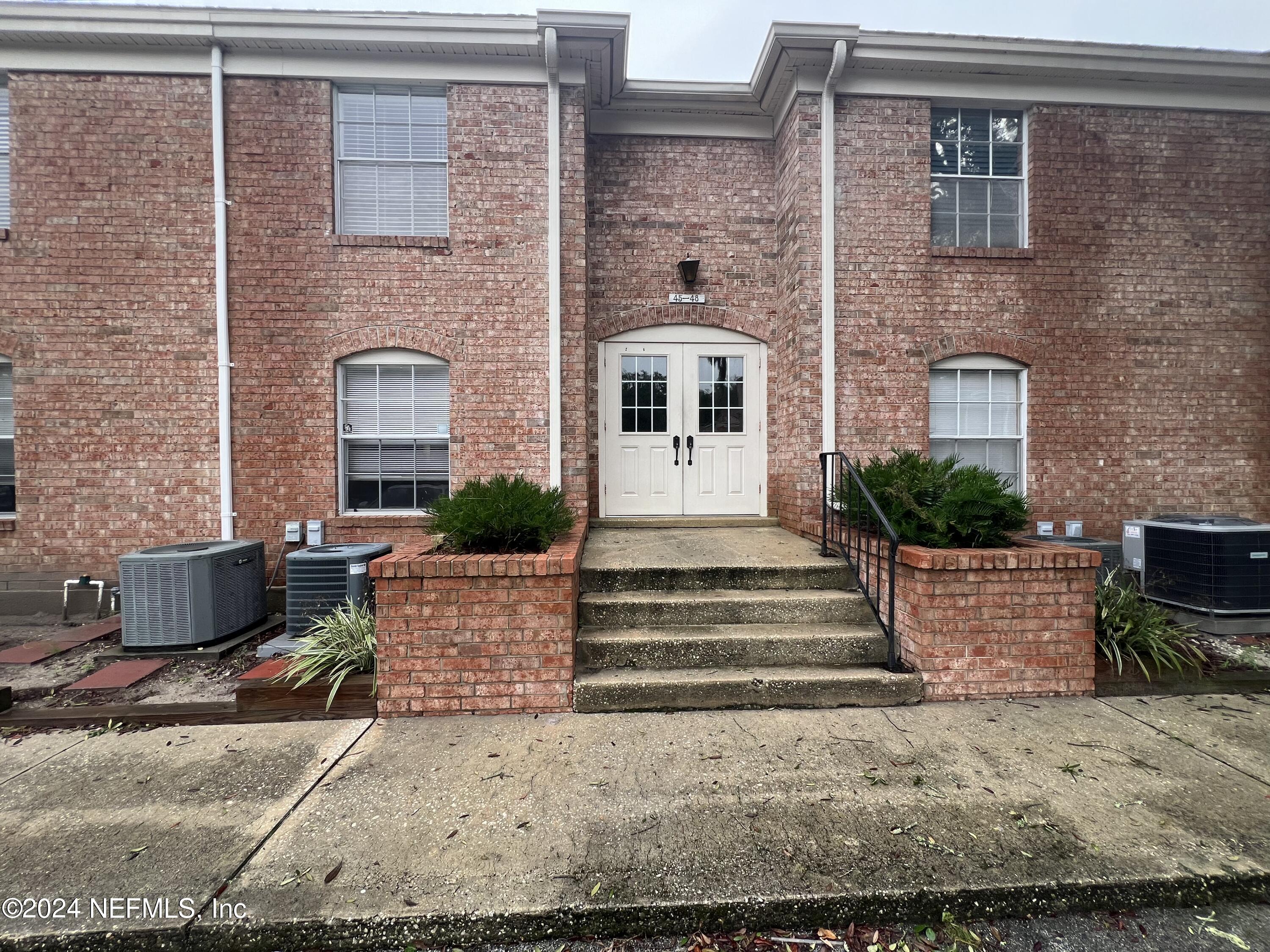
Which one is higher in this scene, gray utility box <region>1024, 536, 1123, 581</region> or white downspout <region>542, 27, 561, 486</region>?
white downspout <region>542, 27, 561, 486</region>

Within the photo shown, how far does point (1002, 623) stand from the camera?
3.40 metres

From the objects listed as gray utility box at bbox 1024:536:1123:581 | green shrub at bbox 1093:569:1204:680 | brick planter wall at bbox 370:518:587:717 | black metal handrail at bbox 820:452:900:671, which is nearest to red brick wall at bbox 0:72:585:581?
brick planter wall at bbox 370:518:587:717

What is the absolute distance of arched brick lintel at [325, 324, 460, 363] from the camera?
5352mm

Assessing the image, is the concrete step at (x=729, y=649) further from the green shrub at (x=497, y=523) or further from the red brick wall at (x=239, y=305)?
the red brick wall at (x=239, y=305)

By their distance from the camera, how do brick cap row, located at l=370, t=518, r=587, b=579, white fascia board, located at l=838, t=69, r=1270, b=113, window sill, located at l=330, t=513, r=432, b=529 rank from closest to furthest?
brick cap row, located at l=370, t=518, r=587, b=579 → window sill, located at l=330, t=513, r=432, b=529 → white fascia board, located at l=838, t=69, r=1270, b=113

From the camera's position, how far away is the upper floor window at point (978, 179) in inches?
233

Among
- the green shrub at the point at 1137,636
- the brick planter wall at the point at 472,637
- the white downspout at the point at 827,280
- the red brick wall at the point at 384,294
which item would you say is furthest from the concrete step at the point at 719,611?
the white downspout at the point at 827,280

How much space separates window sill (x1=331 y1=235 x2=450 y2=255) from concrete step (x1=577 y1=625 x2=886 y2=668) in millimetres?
4152

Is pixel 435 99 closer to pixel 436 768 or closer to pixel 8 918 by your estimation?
pixel 436 768

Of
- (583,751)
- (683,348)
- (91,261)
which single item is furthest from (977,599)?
(91,261)

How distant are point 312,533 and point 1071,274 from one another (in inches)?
329

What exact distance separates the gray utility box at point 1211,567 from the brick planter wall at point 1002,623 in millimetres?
2143

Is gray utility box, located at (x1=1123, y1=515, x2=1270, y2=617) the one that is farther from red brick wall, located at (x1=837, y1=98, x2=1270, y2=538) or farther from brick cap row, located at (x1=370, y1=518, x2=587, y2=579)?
brick cap row, located at (x1=370, y1=518, x2=587, y2=579)

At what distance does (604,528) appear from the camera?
19.2 ft
